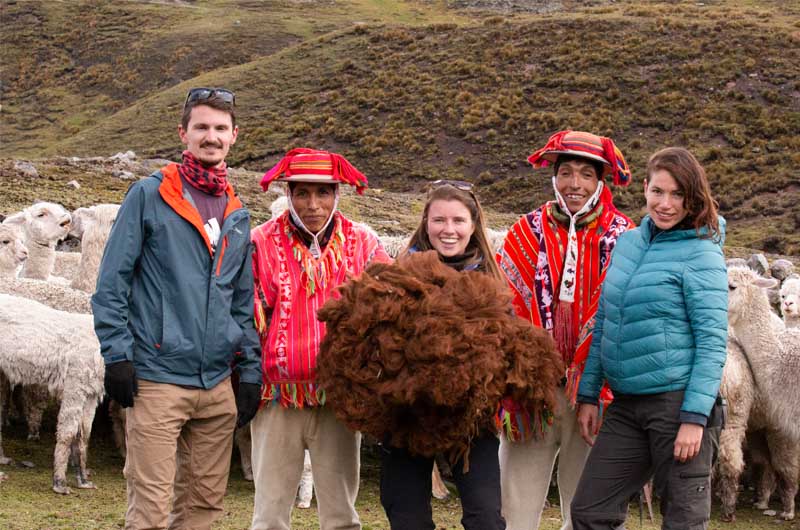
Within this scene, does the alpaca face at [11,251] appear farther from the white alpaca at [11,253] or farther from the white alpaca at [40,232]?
the white alpaca at [40,232]

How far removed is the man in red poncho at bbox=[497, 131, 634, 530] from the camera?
4.23 metres

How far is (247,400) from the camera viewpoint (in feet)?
12.9

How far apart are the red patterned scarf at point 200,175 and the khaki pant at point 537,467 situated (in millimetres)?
1700

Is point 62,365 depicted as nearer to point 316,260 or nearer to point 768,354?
point 316,260

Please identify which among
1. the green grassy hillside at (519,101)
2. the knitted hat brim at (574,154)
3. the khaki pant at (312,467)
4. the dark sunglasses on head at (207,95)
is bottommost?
the khaki pant at (312,467)

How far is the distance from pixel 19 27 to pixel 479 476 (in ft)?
213

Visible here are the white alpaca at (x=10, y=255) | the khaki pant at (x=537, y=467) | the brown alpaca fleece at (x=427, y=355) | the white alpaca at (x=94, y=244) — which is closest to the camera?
the brown alpaca fleece at (x=427, y=355)

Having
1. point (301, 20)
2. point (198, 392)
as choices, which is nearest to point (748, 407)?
point (198, 392)

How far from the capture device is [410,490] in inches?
146

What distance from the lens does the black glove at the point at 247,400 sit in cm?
393

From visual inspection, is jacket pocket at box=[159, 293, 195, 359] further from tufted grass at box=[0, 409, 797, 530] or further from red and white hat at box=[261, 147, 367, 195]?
tufted grass at box=[0, 409, 797, 530]

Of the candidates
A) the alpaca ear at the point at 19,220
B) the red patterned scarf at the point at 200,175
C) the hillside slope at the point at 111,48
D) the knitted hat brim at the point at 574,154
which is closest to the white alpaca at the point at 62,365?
the alpaca ear at the point at 19,220

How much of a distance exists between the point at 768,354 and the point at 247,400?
515 centimetres

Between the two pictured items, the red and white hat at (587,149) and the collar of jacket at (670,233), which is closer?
the collar of jacket at (670,233)
